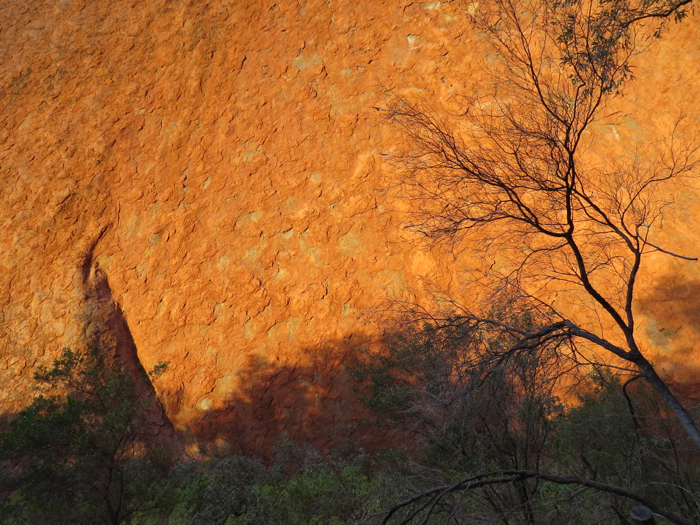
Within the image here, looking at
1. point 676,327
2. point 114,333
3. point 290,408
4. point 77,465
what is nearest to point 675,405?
point 77,465

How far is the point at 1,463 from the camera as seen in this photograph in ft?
28.1

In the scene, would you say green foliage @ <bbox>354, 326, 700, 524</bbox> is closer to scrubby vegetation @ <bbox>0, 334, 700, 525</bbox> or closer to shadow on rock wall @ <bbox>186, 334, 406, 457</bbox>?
scrubby vegetation @ <bbox>0, 334, 700, 525</bbox>

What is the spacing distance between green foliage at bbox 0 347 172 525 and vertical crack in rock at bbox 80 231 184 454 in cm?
353

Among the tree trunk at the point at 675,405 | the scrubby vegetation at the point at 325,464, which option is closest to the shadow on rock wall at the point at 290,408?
the scrubby vegetation at the point at 325,464

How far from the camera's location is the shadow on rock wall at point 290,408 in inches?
445

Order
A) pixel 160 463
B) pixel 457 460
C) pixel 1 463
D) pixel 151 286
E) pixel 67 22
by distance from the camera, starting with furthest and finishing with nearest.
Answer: pixel 67 22, pixel 151 286, pixel 160 463, pixel 1 463, pixel 457 460

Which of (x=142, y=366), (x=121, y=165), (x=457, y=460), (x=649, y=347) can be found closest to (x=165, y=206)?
(x=121, y=165)

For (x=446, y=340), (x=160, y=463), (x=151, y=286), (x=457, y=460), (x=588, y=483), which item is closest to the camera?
(x=588, y=483)

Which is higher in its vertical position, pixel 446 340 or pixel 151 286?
pixel 151 286

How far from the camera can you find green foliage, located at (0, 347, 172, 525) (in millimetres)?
7375

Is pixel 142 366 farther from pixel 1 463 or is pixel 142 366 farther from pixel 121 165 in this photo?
pixel 121 165

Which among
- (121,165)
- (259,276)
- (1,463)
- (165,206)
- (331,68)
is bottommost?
(1,463)

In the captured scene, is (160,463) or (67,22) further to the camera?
(67,22)

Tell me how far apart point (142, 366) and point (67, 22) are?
1146cm
